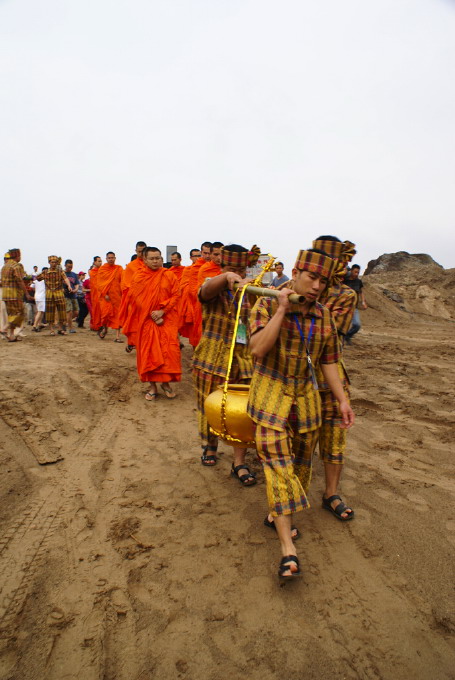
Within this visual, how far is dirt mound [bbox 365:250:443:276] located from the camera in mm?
27977

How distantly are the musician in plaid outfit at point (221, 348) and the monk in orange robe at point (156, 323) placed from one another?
210 centimetres

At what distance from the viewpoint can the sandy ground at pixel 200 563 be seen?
2.06 metres

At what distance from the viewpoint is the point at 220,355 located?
12.5 ft

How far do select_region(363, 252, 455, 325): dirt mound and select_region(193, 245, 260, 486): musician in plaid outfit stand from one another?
46.4 feet

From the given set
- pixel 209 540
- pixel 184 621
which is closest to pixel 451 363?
pixel 209 540

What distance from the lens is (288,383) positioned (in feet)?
8.25

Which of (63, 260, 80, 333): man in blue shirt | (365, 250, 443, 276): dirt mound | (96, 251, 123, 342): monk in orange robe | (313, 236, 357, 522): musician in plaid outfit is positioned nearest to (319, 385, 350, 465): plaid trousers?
(313, 236, 357, 522): musician in plaid outfit

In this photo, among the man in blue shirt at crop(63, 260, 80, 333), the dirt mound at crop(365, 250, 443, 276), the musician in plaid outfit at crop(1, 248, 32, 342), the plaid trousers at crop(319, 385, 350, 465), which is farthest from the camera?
the dirt mound at crop(365, 250, 443, 276)

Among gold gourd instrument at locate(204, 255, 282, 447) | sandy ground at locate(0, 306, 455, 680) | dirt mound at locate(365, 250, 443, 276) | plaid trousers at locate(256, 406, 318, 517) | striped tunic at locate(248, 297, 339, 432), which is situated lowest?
sandy ground at locate(0, 306, 455, 680)

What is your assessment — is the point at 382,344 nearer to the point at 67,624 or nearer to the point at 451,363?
the point at 451,363

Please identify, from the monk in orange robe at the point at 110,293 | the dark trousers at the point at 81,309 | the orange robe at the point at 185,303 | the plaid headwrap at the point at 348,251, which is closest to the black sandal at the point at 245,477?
the plaid headwrap at the point at 348,251

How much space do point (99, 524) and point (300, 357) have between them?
1726 millimetres

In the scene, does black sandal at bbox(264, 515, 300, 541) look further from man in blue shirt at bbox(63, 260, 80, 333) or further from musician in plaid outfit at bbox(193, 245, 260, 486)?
man in blue shirt at bbox(63, 260, 80, 333)

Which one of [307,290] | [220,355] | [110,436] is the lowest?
[110,436]
